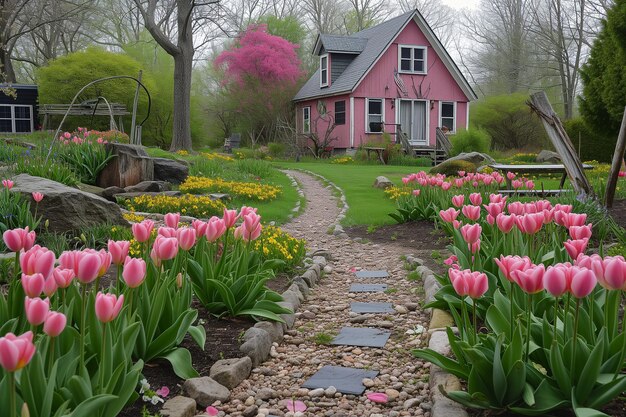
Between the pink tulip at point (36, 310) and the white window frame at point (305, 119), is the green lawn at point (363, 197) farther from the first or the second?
the white window frame at point (305, 119)

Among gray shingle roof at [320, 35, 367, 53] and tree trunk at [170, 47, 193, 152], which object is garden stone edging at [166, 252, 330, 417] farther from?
gray shingle roof at [320, 35, 367, 53]

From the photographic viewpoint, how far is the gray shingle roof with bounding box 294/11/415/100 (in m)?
28.9

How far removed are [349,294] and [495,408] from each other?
2.91 m

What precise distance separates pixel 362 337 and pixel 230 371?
3.95 feet

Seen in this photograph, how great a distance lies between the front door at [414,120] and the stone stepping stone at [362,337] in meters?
26.0

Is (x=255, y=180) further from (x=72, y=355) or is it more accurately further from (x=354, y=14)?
(x=354, y=14)

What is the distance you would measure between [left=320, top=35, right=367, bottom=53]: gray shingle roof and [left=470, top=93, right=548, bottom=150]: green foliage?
687 cm

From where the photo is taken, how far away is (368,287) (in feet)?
19.1

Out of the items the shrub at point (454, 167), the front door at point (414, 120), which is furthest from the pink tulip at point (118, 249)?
the front door at point (414, 120)

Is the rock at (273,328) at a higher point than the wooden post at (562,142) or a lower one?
lower

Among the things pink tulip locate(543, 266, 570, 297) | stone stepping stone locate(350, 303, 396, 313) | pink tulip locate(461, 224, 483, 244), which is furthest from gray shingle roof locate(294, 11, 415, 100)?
pink tulip locate(543, 266, 570, 297)

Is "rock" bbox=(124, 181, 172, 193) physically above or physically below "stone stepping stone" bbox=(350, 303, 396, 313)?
above

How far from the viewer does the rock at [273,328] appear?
13.7 feet

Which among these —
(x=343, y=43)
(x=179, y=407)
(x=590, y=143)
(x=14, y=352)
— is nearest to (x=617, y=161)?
Answer: (x=179, y=407)
